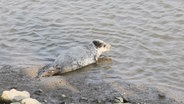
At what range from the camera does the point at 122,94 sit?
6.98m

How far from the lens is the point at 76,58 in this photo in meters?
8.24

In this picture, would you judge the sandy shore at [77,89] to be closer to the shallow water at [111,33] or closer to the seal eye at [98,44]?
the shallow water at [111,33]

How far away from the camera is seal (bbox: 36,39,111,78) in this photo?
26.3ft

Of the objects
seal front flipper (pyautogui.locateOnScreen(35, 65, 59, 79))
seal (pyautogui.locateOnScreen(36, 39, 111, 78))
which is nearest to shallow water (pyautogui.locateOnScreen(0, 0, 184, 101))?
seal (pyautogui.locateOnScreen(36, 39, 111, 78))

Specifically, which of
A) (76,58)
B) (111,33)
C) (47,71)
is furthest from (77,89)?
(111,33)

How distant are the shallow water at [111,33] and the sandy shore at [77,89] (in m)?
0.37

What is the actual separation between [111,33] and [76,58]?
1742 millimetres

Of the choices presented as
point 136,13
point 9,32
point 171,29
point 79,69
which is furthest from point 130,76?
point 9,32

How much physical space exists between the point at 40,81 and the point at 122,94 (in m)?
1.60

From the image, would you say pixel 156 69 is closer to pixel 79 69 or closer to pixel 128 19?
pixel 79 69

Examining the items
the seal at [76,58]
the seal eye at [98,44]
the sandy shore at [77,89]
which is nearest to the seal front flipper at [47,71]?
the seal at [76,58]

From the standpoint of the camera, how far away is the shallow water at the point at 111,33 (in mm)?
8156

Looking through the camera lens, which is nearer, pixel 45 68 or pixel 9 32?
pixel 45 68

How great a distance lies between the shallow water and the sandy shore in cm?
37
